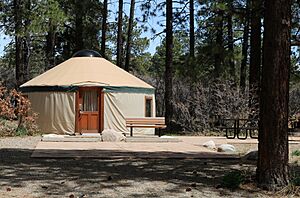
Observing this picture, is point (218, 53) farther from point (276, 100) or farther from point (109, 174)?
point (276, 100)

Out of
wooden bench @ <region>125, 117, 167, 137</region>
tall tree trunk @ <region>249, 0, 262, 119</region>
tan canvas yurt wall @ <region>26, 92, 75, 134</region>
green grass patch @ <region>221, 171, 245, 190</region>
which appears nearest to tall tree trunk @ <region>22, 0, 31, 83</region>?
tan canvas yurt wall @ <region>26, 92, 75, 134</region>

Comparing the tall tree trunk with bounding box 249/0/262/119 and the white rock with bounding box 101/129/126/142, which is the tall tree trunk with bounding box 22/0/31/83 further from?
the tall tree trunk with bounding box 249/0/262/119

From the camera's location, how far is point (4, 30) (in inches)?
953

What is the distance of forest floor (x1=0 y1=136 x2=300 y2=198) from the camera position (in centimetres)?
616

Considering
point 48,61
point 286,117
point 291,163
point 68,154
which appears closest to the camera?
point 286,117

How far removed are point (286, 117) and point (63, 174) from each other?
3.33m

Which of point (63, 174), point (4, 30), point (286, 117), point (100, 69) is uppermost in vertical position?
point (4, 30)

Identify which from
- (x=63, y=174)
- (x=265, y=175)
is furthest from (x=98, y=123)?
(x=265, y=175)

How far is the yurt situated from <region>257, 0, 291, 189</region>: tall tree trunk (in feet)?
35.9

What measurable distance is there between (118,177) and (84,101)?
9.93 meters

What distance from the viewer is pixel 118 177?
7355 mm

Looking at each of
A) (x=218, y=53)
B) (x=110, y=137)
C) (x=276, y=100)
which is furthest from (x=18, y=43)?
(x=276, y=100)

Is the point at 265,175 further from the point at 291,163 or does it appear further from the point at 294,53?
the point at 294,53

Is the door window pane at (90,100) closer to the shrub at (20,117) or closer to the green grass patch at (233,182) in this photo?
the shrub at (20,117)
